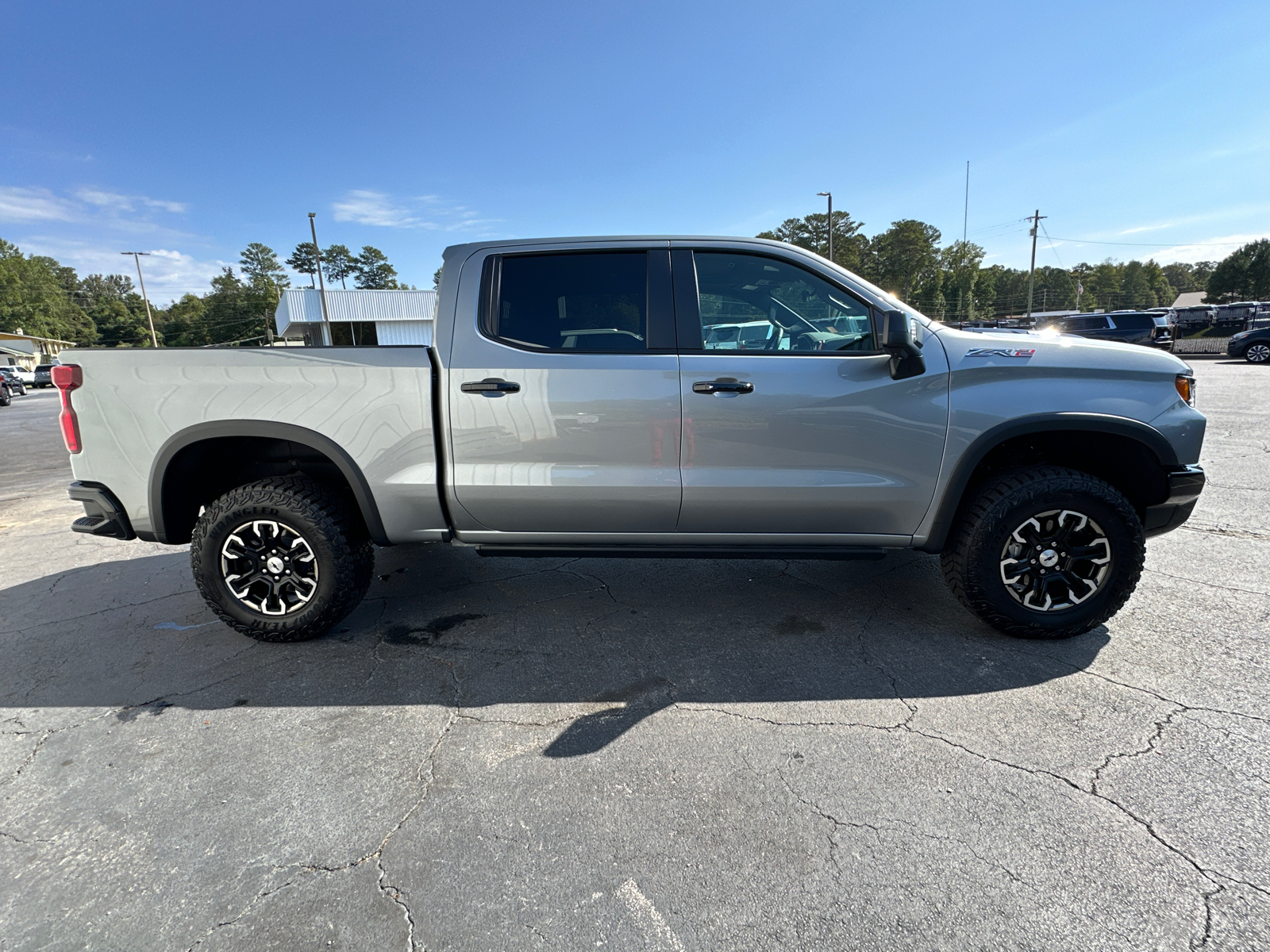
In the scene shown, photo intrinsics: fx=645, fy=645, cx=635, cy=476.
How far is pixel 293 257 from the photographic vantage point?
334 feet

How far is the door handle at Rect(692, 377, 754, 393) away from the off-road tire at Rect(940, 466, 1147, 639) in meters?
1.29

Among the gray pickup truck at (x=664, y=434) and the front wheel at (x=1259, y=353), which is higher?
the gray pickup truck at (x=664, y=434)

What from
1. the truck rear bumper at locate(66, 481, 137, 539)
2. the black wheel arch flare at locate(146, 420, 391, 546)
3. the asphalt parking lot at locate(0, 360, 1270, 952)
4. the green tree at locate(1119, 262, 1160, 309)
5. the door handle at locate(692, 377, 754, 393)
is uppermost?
the green tree at locate(1119, 262, 1160, 309)

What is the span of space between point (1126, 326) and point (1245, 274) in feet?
193

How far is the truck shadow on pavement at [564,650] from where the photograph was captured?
284 centimetres

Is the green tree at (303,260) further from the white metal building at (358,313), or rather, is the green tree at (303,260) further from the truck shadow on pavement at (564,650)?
the truck shadow on pavement at (564,650)

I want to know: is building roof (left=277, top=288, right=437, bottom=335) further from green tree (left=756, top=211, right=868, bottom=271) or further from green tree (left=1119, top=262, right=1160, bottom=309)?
green tree (left=1119, top=262, right=1160, bottom=309)

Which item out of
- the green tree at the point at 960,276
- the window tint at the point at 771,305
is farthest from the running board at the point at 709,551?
the green tree at the point at 960,276

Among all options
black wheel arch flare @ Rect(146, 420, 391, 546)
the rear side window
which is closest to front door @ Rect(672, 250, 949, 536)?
black wheel arch flare @ Rect(146, 420, 391, 546)

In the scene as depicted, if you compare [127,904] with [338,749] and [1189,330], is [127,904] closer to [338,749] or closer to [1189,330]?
[338,749]

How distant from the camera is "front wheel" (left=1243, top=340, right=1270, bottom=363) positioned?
862 inches

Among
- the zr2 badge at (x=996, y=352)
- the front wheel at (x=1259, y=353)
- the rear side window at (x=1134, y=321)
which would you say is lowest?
the front wheel at (x=1259, y=353)

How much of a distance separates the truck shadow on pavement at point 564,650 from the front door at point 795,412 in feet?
2.07

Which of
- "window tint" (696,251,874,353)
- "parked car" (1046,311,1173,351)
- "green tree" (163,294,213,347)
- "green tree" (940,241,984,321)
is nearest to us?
"window tint" (696,251,874,353)
